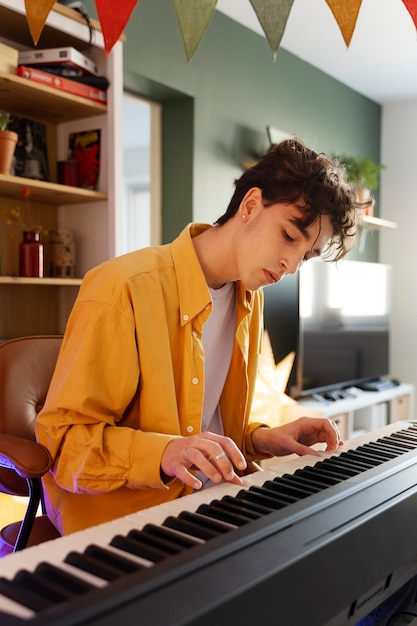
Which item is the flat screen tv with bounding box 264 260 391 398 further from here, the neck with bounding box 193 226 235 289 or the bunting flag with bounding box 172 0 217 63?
the bunting flag with bounding box 172 0 217 63

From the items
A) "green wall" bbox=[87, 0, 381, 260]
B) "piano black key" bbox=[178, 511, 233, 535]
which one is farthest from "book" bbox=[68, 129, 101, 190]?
"piano black key" bbox=[178, 511, 233, 535]

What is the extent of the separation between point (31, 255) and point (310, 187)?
148 cm

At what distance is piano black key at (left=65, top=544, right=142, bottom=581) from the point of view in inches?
27.4

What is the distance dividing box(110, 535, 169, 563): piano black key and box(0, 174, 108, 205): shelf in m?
1.81

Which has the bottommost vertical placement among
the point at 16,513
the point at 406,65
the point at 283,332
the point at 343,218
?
the point at 16,513

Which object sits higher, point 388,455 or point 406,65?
point 406,65

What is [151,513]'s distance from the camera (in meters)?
0.89

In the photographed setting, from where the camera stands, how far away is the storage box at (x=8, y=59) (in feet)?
7.62

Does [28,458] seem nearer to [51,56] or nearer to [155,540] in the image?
[155,540]

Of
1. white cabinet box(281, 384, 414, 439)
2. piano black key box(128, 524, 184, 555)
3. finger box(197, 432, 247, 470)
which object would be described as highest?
finger box(197, 432, 247, 470)

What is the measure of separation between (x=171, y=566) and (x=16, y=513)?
6.61ft

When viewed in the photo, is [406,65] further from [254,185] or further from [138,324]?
[138,324]

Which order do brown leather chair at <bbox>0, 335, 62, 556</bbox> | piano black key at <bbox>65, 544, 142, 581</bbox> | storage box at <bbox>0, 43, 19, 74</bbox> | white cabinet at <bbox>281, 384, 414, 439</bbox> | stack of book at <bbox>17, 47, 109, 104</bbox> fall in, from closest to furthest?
piano black key at <bbox>65, 544, 142, 581</bbox>
brown leather chair at <bbox>0, 335, 62, 556</bbox>
storage box at <bbox>0, 43, 19, 74</bbox>
stack of book at <bbox>17, 47, 109, 104</bbox>
white cabinet at <bbox>281, 384, 414, 439</bbox>

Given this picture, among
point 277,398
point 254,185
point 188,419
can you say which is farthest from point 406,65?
point 188,419
